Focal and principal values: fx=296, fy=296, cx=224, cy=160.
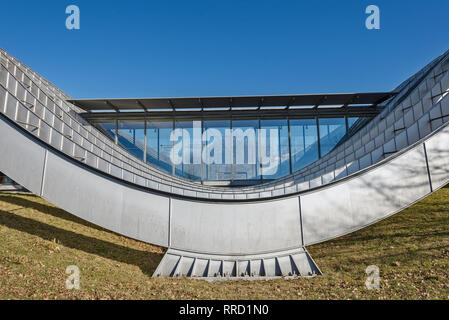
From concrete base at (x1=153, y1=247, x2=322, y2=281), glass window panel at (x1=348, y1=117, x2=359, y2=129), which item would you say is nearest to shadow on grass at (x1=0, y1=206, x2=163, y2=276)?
concrete base at (x1=153, y1=247, x2=322, y2=281)

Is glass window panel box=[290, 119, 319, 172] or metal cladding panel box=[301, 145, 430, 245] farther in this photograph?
glass window panel box=[290, 119, 319, 172]

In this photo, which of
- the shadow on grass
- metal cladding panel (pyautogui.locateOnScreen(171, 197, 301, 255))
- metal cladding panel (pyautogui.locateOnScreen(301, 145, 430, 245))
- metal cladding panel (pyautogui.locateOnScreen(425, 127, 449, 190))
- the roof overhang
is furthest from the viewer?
the roof overhang

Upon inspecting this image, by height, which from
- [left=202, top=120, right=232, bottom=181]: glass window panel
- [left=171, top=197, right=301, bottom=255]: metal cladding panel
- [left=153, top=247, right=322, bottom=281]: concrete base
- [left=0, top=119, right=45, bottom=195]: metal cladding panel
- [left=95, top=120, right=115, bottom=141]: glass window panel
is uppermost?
[left=95, top=120, right=115, bottom=141]: glass window panel

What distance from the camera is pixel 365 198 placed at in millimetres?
7180

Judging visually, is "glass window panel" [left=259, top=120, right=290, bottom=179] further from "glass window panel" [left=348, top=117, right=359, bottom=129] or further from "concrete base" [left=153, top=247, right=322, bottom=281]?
"concrete base" [left=153, top=247, right=322, bottom=281]

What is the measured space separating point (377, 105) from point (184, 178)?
1654 centimetres

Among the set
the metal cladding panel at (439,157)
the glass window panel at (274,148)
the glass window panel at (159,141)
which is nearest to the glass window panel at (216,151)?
the glass window panel at (274,148)

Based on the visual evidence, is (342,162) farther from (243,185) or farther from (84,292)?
(84,292)

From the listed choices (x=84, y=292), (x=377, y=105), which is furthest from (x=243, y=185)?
(x=84, y=292)

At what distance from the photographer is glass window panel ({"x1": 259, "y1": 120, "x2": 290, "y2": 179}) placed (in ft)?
78.6

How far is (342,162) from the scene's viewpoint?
14.7 meters

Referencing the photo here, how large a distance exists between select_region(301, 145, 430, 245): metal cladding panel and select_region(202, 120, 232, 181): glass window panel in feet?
55.6

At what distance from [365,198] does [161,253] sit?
5.92m
